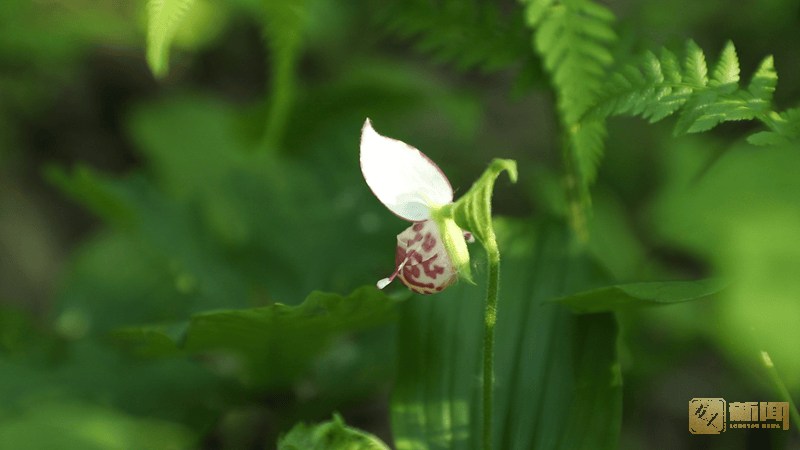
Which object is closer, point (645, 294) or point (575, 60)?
point (645, 294)

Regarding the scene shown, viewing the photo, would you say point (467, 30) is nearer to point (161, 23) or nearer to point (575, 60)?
point (575, 60)

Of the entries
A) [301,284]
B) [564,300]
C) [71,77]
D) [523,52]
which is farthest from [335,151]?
[71,77]

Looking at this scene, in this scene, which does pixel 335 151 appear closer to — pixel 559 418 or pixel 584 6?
pixel 584 6

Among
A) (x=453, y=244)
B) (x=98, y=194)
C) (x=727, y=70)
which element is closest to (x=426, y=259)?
(x=453, y=244)

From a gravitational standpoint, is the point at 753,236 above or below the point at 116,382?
above

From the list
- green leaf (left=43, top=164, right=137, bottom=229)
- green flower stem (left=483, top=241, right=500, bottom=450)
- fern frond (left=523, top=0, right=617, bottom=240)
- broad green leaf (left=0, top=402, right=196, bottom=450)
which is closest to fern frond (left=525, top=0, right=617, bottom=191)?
fern frond (left=523, top=0, right=617, bottom=240)

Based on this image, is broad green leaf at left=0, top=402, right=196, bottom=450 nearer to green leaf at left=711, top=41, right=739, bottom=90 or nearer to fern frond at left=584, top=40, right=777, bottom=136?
fern frond at left=584, top=40, right=777, bottom=136
